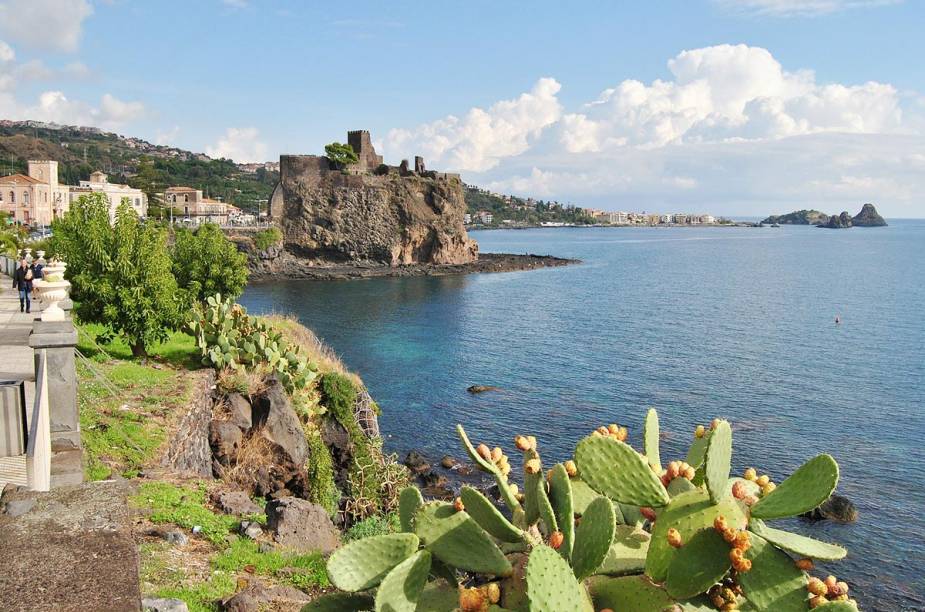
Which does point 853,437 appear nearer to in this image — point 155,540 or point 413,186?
point 155,540

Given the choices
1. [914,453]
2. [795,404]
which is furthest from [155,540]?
[795,404]

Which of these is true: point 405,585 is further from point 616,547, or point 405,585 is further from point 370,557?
point 616,547

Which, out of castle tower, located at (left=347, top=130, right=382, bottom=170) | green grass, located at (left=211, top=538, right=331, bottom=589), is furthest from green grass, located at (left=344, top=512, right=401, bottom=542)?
castle tower, located at (left=347, top=130, right=382, bottom=170)

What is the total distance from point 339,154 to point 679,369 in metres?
64.7

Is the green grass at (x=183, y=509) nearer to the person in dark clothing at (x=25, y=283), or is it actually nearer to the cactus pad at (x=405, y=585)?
the cactus pad at (x=405, y=585)

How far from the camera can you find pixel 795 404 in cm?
3041

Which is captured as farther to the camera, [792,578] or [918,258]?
[918,258]

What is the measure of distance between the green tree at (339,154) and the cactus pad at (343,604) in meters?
90.5

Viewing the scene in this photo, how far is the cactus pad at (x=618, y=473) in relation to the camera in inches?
116

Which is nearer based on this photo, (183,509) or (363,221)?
(183,509)

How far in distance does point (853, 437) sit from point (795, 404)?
12.9ft

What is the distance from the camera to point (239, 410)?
634 inches

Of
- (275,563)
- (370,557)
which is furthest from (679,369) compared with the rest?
(370,557)

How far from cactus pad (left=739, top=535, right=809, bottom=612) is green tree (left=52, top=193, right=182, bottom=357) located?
16024 mm
